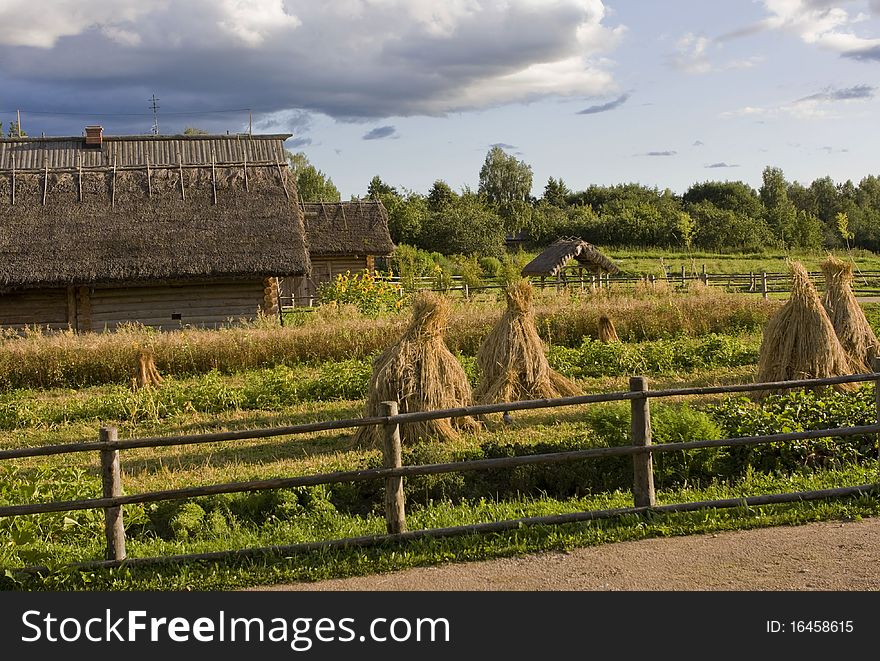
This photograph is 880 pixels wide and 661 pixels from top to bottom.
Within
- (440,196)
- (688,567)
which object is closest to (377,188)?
(440,196)

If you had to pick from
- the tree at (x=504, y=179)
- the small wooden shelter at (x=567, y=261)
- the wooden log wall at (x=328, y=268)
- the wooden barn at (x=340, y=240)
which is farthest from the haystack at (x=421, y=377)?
the tree at (x=504, y=179)

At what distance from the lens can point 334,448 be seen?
10461mm

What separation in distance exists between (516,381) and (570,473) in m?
3.63

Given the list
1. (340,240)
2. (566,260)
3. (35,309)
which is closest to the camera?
(35,309)

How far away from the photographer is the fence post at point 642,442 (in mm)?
6195

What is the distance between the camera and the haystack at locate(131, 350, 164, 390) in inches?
577

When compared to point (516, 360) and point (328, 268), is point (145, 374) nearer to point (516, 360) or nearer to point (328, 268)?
point (516, 360)

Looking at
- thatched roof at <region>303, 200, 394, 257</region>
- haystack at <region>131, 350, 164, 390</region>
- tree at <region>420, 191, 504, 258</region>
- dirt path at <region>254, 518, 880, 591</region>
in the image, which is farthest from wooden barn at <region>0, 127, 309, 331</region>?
tree at <region>420, 191, 504, 258</region>

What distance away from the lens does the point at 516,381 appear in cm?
1172

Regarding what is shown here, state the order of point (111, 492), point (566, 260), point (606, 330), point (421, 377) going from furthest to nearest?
point (566, 260) < point (606, 330) < point (421, 377) < point (111, 492)

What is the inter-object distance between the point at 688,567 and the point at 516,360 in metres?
6.51

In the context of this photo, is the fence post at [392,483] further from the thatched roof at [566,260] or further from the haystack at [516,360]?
the thatched roof at [566,260]

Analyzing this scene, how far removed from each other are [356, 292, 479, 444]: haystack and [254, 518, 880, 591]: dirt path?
4042 millimetres
